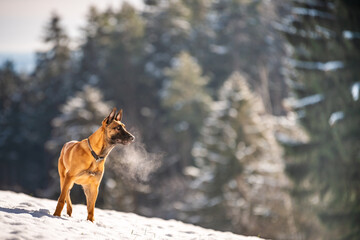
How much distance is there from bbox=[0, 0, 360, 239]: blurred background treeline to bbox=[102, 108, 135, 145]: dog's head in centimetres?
353

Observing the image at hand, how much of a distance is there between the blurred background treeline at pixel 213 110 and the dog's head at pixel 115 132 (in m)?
3.53

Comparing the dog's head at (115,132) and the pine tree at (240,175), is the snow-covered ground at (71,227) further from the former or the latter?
the pine tree at (240,175)

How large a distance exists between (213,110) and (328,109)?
2049 centimetres

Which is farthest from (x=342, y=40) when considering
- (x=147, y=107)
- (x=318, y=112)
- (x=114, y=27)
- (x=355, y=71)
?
(x=114, y=27)

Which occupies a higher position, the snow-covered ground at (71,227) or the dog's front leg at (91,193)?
the dog's front leg at (91,193)

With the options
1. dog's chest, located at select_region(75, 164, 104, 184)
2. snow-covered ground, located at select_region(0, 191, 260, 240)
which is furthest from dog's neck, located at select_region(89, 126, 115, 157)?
snow-covered ground, located at select_region(0, 191, 260, 240)

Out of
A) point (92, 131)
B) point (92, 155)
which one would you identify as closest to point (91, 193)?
point (92, 155)

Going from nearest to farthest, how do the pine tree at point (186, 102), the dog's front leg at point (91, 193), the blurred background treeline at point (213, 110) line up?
1. the dog's front leg at point (91, 193)
2. the blurred background treeline at point (213, 110)
3. the pine tree at point (186, 102)

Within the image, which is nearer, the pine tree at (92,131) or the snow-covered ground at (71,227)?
the snow-covered ground at (71,227)

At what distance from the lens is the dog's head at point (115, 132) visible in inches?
260

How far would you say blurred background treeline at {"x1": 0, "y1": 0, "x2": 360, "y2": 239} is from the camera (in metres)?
16.8

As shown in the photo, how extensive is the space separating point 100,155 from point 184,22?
48.0 m

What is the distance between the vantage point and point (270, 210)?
24812 millimetres

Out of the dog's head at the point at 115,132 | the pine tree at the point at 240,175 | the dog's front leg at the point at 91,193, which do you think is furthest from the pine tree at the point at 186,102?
the dog's head at the point at 115,132
